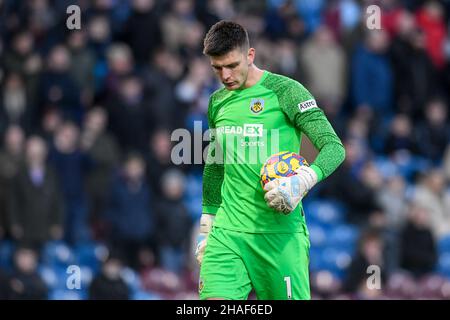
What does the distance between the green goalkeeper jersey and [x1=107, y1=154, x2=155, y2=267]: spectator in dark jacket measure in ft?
24.8

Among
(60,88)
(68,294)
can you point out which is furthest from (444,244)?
(60,88)

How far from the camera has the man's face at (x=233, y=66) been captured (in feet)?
27.1

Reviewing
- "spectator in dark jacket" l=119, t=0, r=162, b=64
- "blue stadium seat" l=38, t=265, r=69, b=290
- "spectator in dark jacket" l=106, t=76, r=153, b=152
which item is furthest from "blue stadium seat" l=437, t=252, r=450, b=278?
"spectator in dark jacket" l=119, t=0, r=162, b=64

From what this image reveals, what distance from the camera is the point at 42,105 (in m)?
17.2

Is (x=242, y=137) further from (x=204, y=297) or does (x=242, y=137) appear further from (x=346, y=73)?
(x=346, y=73)

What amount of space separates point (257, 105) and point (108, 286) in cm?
567

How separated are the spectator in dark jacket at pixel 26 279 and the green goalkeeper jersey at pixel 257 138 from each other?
4665 millimetres

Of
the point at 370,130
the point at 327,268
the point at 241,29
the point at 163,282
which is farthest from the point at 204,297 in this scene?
the point at 370,130

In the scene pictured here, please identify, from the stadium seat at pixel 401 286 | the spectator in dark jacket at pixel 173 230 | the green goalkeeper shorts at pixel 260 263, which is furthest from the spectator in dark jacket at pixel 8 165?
the green goalkeeper shorts at pixel 260 263

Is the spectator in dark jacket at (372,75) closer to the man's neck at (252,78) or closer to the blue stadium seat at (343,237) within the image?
the blue stadium seat at (343,237)

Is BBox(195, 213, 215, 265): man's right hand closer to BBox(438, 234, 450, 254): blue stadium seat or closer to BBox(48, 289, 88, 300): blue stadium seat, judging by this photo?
BBox(48, 289, 88, 300): blue stadium seat

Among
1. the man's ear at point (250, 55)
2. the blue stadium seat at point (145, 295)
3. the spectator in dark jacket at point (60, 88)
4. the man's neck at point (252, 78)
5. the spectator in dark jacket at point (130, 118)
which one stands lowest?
the blue stadium seat at point (145, 295)

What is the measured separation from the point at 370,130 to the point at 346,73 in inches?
41.6

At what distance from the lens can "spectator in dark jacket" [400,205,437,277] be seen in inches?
651
